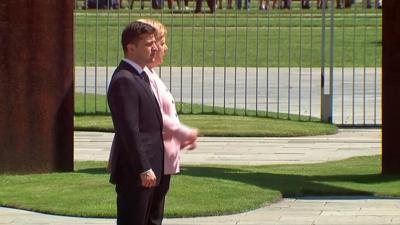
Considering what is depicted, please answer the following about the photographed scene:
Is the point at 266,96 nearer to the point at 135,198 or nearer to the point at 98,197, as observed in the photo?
the point at 98,197

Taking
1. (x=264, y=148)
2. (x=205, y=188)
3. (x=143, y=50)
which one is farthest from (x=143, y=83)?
(x=264, y=148)

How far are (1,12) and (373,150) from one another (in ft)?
17.0

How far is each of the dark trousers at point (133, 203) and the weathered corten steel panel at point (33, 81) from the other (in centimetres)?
488

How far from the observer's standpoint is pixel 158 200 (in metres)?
7.59

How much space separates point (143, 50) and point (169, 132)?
1.62ft

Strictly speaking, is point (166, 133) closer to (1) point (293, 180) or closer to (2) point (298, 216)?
(2) point (298, 216)

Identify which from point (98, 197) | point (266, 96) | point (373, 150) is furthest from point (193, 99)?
point (98, 197)

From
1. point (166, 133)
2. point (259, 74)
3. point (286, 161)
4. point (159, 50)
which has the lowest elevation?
point (286, 161)

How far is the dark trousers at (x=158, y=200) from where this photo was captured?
24.7 ft

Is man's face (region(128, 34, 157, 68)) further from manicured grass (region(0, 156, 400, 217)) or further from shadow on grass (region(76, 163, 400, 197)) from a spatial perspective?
shadow on grass (region(76, 163, 400, 197))

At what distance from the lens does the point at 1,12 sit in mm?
12062

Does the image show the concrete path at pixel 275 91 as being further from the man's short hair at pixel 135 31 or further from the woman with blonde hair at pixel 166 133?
the man's short hair at pixel 135 31

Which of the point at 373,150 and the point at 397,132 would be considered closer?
the point at 397,132

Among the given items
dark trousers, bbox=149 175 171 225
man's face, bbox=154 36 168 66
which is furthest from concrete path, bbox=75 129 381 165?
man's face, bbox=154 36 168 66
